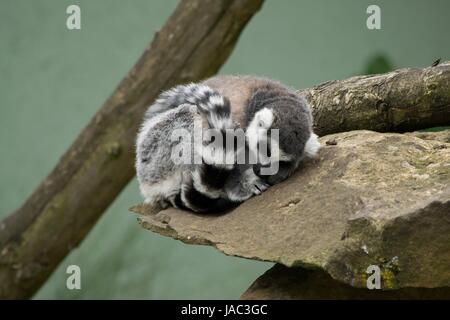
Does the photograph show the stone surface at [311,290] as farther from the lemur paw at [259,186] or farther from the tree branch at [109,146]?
the tree branch at [109,146]

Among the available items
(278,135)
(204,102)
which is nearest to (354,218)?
(278,135)

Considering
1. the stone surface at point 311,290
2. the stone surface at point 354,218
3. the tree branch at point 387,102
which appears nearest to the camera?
the stone surface at point 354,218

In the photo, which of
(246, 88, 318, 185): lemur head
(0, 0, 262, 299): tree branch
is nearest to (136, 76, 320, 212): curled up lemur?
(246, 88, 318, 185): lemur head

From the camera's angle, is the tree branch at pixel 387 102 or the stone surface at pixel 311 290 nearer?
the stone surface at pixel 311 290

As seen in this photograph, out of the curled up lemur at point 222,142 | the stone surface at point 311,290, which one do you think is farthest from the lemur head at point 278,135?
the stone surface at point 311,290

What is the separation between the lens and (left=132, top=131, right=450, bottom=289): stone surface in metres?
2.36

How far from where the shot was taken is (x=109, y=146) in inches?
200

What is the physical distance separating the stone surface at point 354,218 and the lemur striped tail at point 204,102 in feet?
1.39

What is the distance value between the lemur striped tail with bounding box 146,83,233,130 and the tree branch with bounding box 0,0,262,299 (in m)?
1.50

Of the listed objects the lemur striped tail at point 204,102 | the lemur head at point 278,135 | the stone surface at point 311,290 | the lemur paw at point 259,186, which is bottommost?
the stone surface at point 311,290

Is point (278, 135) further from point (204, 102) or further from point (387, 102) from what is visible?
point (387, 102)

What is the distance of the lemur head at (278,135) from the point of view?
2.92 m

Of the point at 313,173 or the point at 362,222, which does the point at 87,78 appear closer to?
the point at 313,173

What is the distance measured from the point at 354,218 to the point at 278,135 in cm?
67
